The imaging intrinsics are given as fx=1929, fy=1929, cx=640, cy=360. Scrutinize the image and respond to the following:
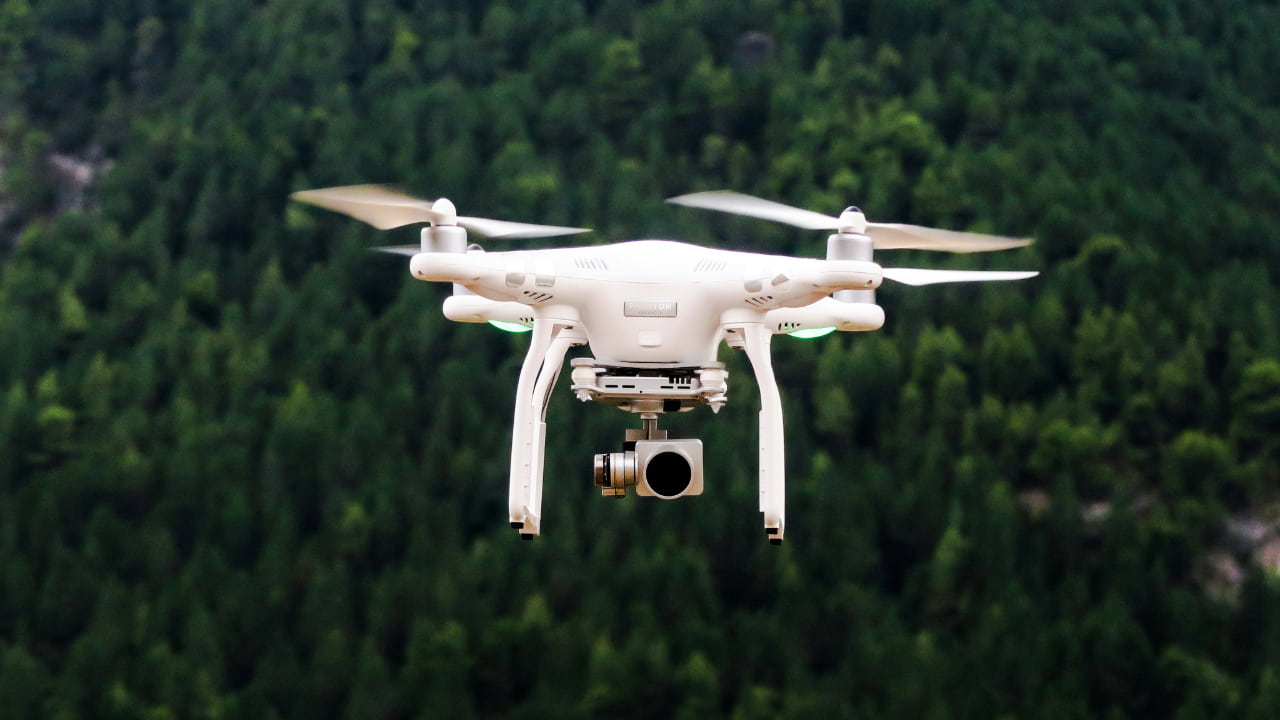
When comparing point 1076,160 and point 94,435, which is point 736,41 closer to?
point 1076,160

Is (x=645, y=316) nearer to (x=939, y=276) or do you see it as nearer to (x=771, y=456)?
(x=771, y=456)

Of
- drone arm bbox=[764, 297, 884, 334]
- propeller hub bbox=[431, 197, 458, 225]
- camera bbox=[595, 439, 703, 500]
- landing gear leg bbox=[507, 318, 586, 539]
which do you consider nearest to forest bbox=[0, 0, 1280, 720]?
drone arm bbox=[764, 297, 884, 334]

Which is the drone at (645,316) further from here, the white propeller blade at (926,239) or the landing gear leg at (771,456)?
the white propeller blade at (926,239)

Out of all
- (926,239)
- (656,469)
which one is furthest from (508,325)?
(926,239)

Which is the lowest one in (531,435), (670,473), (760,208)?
(670,473)

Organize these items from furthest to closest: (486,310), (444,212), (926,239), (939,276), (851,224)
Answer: (939,276), (926,239), (486,310), (851,224), (444,212)

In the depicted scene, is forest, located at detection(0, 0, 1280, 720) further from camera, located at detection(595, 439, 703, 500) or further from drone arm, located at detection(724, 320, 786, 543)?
drone arm, located at detection(724, 320, 786, 543)

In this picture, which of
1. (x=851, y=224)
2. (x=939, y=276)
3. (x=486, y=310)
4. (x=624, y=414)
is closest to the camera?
(x=851, y=224)
